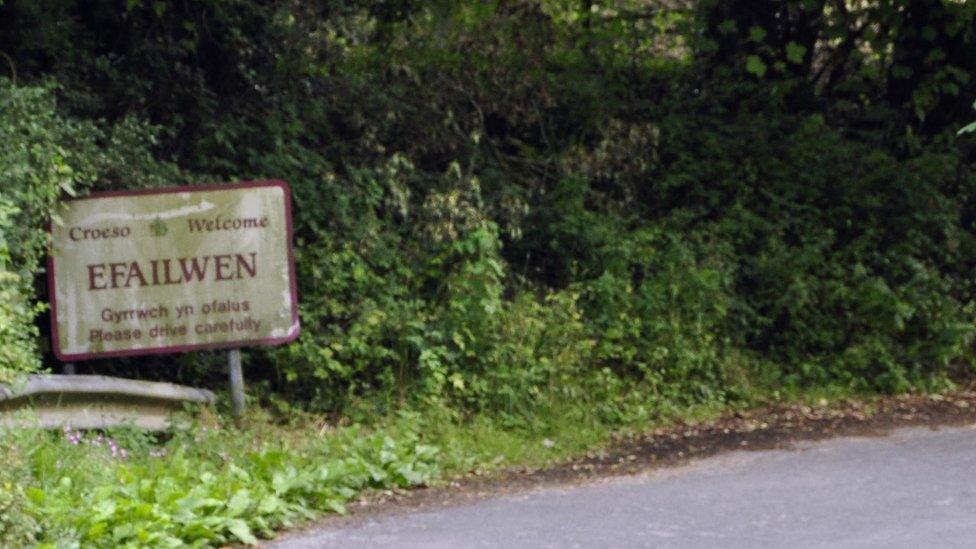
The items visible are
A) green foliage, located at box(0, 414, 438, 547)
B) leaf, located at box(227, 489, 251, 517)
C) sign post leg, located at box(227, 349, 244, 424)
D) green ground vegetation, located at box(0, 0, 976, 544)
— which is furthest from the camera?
green ground vegetation, located at box(0, 0, 976, 544)

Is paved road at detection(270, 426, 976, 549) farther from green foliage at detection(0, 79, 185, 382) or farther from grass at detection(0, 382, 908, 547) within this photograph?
green foliage at detection(0, 79, 185, 382)

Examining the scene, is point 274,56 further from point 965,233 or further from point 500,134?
point 965,233

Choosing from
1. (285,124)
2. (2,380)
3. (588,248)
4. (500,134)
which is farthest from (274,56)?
(2,380)

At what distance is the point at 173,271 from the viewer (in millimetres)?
9523

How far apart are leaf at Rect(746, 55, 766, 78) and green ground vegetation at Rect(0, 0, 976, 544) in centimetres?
4

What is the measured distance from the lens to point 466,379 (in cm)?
1052

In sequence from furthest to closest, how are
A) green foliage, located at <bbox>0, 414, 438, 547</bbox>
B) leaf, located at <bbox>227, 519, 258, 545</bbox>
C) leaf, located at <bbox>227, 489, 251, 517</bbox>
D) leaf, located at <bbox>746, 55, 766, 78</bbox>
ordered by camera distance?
leaf, located at <bbox>746, 55, 766, 78</bbox> → leaf, located at <bbox>227, 489, 251, 517</bbox> → leaf, located at <bbox>227, 519, 258, 545</bbox> → green foliage, located at <bbox>0, 414, 438, 547</bbox>

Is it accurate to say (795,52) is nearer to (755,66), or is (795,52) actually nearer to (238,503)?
(755,66)

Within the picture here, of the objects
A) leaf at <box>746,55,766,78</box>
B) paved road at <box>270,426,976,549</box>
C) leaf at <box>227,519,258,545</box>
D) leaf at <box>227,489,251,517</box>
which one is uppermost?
leaf at <box>746,55,766,78</box>

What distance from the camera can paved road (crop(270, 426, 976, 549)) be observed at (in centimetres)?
714

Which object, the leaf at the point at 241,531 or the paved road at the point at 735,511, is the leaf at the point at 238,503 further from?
the paved road at the point at 735,511

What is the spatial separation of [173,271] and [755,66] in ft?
23.2

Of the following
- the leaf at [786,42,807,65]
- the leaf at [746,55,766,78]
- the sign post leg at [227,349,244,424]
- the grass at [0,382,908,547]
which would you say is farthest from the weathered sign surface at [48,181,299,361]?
the leaf at [786,42,807,65]

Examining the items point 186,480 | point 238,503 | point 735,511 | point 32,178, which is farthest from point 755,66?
point 238,503
